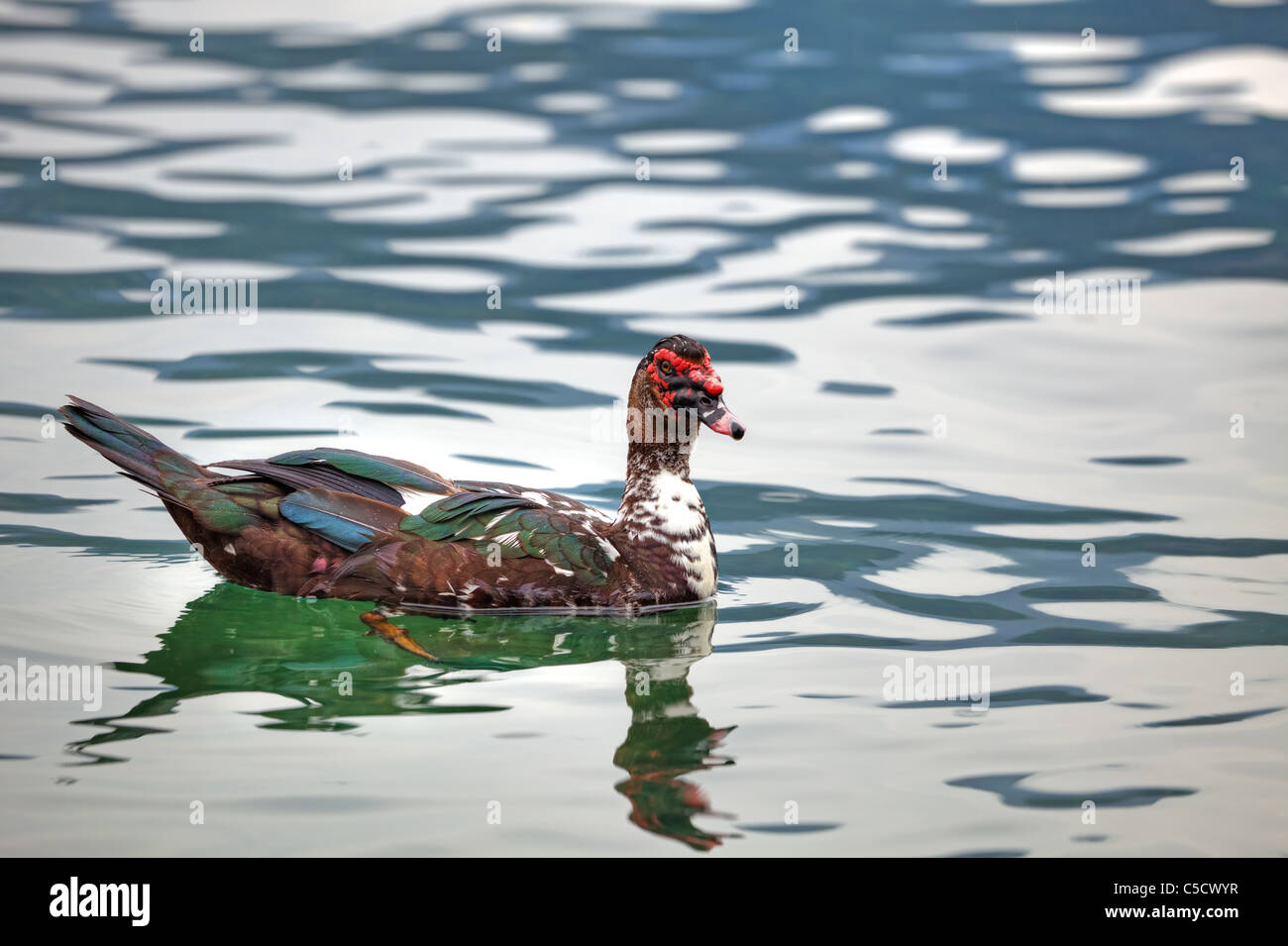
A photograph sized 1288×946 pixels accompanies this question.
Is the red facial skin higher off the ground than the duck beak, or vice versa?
the red facial skin

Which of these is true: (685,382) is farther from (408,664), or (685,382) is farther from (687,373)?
(408,664)

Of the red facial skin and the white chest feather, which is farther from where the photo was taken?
the white chest feather

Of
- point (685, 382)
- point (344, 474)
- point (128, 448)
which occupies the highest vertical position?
point (685, 382)

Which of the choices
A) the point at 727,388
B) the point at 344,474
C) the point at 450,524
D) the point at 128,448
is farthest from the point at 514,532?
the point at 727,388

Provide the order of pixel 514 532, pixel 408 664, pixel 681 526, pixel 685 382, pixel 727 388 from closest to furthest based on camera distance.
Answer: pixel 408 664
pixel 514 532
pixel 685 382
pixel 681 526
pixel 727 388

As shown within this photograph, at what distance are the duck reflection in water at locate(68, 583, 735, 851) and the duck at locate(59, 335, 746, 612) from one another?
0.49ft

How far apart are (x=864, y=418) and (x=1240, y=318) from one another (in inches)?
173

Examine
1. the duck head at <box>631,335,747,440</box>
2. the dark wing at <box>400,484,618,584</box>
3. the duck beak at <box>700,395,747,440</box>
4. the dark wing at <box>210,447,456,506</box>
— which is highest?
the duck head at <box>631,335,747,440</box>

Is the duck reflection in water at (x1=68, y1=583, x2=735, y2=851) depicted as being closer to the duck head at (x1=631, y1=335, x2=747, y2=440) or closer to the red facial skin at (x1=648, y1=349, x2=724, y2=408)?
the duck head at (x1=631, y1=335, x2=747, y2=440)

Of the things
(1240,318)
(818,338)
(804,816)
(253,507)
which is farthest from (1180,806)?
(1240,318)

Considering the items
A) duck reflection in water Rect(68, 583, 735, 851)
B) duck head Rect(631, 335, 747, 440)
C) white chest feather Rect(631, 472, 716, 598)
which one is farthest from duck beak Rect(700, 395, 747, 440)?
duck reflection in water Rect(68, 583, 735, 851)

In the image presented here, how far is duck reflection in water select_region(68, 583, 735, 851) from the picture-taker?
23.0ft

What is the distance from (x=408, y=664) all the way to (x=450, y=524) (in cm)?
91

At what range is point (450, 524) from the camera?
8.52 meters
